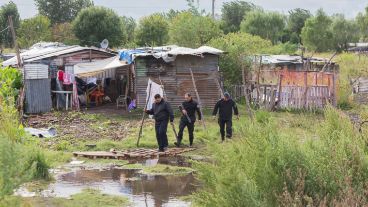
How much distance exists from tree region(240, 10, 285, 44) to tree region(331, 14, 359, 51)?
20.5 feet

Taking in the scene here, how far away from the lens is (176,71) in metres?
23.5

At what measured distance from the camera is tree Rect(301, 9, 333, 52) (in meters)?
52.2

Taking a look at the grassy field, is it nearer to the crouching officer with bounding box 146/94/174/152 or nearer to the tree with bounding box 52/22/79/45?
the crouching officer with bounding box 146/94/174/152

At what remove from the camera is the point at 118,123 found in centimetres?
2058

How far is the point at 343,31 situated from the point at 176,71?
40.7 meters

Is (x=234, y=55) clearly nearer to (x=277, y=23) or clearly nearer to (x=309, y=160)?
(x=309, y=160)

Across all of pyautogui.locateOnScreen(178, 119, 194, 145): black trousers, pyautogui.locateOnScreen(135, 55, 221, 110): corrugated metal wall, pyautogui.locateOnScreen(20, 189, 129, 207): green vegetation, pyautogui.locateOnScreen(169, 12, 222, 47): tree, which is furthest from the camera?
pyautogui.locateOnScreen(169, 12, 222, 47): tree

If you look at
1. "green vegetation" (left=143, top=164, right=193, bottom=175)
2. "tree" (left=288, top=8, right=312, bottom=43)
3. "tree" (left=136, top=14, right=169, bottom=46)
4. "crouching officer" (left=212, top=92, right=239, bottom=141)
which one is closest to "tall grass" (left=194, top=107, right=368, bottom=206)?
"green vegetation" (left=143, top=164, right=193, bottom=175)

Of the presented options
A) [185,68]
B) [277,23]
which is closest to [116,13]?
[277,23]

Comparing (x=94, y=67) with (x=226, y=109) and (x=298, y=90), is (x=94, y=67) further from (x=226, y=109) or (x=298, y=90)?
(x=226, y=109)

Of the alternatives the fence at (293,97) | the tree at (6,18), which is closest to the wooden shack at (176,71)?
the fence at (293,97)

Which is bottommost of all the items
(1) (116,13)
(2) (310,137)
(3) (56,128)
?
(3) (56,128)

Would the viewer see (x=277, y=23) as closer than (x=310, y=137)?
No

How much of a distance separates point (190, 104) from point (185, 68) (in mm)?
7526
